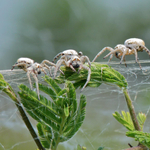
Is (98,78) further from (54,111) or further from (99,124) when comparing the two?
(99,124)

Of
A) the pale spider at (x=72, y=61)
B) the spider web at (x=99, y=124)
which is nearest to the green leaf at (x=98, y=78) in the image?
the pale spider at (x=72, y=61)

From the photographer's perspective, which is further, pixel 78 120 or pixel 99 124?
pixel 99 124

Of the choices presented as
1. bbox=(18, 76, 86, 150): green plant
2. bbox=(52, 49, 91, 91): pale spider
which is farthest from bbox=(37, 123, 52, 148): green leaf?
bbox=(52, 49, 91, 91): pale spider

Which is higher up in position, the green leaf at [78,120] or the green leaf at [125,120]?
the green leaf at [78,120]

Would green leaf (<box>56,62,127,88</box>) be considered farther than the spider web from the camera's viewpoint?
No

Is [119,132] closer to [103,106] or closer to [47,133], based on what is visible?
[103,106]

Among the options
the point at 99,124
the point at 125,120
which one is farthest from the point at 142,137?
the point at 99,124

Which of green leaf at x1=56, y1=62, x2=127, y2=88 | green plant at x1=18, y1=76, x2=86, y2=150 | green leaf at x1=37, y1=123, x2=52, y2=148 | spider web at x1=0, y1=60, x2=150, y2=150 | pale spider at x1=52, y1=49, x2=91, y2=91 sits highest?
pale spider at x1=52, y1=49, x2=91, y2=91

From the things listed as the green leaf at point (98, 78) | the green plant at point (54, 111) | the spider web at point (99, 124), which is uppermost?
the green leaf at point (98, 78)

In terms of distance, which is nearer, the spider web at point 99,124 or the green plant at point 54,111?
the green plant at point 54,111

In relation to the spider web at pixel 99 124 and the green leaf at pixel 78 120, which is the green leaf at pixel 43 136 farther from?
the spider web at pixel 99 124

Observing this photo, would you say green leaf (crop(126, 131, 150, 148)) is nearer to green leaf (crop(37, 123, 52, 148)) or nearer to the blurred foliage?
the blurred foliage
